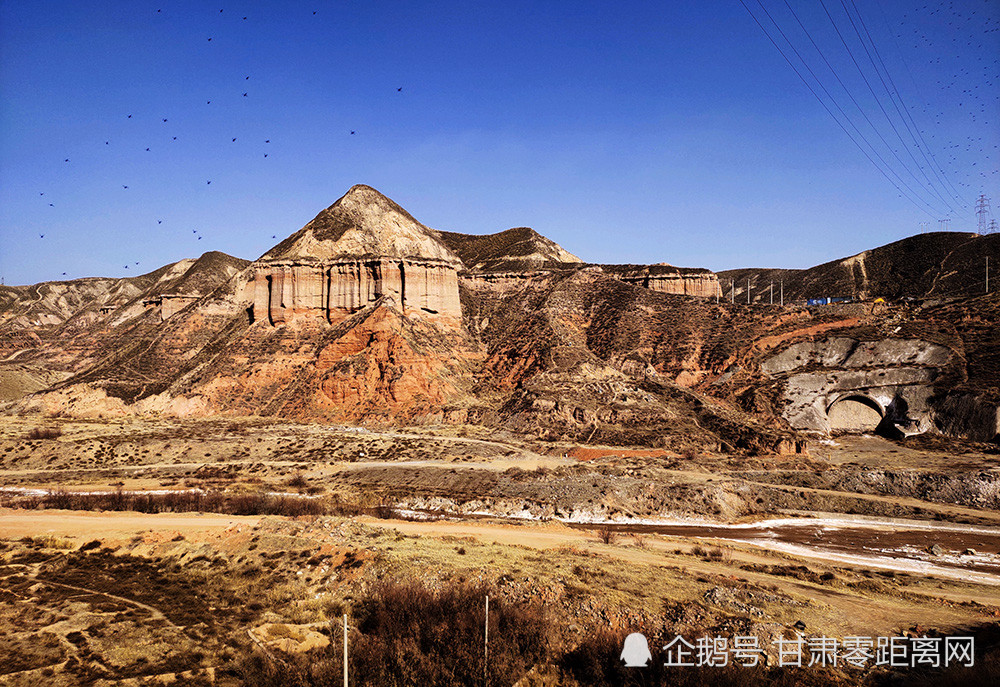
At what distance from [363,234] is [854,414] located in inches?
2363

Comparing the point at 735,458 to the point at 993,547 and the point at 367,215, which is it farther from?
the point at 367,215

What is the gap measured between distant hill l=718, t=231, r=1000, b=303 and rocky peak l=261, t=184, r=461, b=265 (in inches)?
2836

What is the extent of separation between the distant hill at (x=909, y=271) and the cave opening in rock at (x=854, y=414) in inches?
2046

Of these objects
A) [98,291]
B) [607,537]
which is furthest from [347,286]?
[98,291]

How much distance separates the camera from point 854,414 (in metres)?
47.4

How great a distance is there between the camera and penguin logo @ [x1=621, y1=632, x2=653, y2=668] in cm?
1210

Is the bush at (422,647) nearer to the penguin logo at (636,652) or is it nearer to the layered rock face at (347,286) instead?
the penguin logo at (636,652)

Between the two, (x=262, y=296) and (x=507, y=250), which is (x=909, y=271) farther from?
(x=262, y=296)

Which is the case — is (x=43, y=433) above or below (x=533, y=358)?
below

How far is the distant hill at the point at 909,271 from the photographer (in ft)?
306

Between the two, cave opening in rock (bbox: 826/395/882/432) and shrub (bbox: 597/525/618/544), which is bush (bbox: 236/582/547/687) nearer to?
shrub (bbox: 597/525/618/544)

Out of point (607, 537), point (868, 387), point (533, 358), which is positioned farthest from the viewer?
point (533, 358)

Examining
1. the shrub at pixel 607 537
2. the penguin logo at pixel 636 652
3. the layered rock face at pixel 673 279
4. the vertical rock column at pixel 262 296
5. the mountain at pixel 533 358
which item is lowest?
the shrub at pixel 607 537

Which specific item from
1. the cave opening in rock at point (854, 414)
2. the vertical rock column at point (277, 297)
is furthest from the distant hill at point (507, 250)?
the cave opening in rock at point (854, 414)
